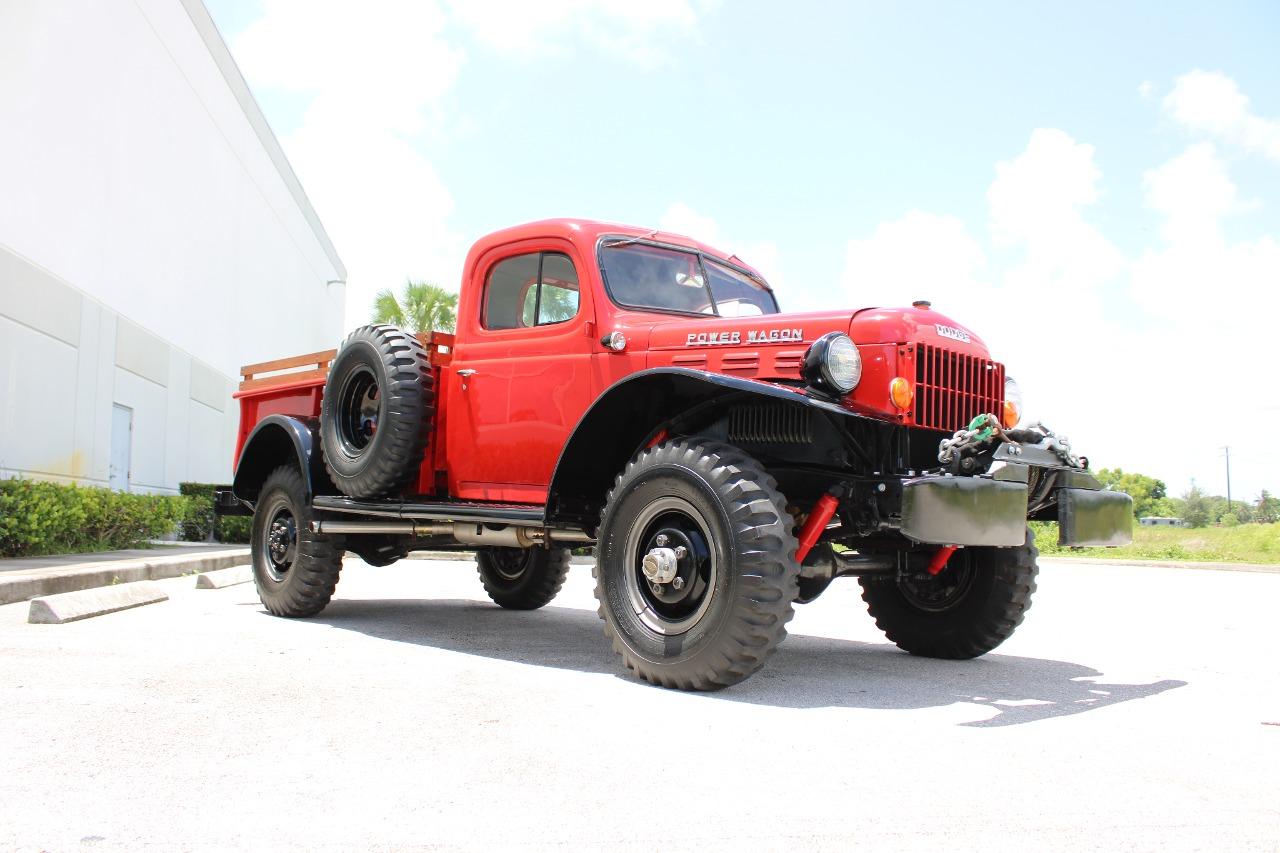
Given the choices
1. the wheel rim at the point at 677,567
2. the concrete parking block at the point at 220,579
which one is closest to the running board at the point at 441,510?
the wheel rim at the point at 677,567

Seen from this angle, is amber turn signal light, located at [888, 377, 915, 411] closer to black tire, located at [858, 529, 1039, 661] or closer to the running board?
black tire, located at [858, 529, 1039, 661]

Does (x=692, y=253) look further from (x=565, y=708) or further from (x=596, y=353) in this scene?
(x=565, y=708)

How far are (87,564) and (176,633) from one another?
493cm

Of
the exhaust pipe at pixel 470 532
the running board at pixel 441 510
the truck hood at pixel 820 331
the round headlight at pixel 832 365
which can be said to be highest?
the truck hood at pixel 820 331

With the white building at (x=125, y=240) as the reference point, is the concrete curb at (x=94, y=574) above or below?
below

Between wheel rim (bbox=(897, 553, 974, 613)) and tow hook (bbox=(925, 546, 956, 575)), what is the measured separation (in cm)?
6

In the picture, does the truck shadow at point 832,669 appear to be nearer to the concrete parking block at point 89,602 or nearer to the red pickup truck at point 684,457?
the red pickup truck at point 684,457

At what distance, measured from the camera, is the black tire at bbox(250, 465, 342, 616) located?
7340mm

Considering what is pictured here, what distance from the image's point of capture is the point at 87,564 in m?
10.7

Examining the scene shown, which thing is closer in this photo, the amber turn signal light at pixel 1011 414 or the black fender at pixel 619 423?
the black fender at pixel 619 423

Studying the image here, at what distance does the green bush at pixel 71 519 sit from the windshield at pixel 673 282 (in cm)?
852

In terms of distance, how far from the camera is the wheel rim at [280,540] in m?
7.63

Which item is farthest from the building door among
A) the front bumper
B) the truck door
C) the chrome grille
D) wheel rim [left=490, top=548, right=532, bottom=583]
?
the front bumper

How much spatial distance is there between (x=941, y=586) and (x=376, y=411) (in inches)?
145
